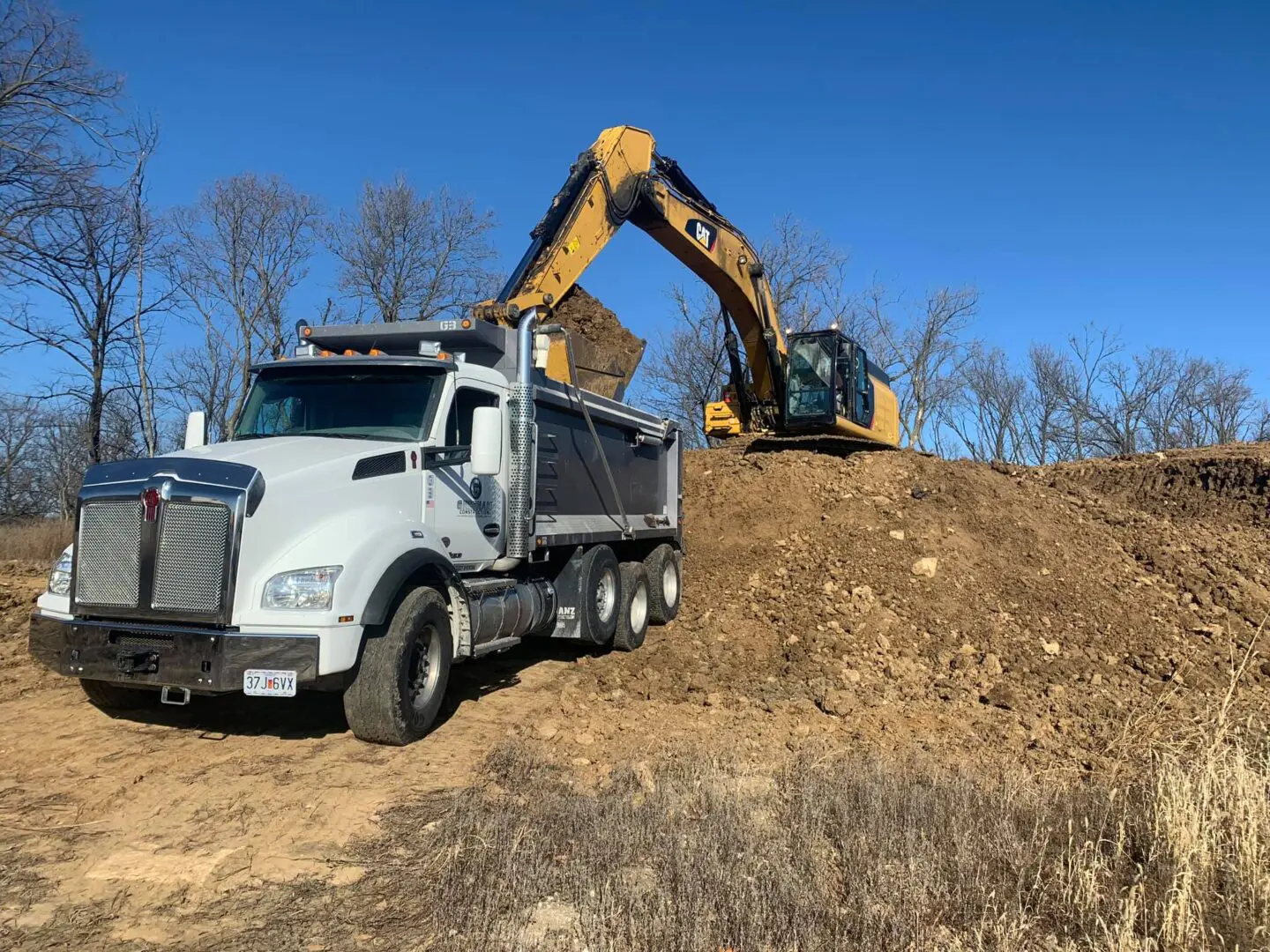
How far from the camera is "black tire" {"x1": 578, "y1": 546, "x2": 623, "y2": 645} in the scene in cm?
858

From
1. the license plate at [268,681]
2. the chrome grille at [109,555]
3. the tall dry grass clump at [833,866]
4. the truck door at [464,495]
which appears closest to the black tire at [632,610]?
the truck door at [464,495]

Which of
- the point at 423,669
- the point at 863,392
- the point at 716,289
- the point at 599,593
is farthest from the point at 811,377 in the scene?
the point at 423,669

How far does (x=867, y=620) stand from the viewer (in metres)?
10.2

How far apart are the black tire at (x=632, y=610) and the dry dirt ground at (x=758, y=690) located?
24 centimetres

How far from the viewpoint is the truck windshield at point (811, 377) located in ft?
50.2

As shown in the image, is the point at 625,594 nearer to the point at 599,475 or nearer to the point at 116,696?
the point at 599,475

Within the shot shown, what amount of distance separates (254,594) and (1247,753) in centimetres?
664

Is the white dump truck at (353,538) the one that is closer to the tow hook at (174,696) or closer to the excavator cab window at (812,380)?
the tow hook at (174,696)

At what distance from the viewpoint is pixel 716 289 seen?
591 inches

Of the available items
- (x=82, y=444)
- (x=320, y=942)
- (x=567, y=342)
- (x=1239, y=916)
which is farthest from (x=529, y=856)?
(x=82, y=444)

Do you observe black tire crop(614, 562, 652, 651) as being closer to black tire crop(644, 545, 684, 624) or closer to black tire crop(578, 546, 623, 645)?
black tire crop(578, 546, 623, 645)

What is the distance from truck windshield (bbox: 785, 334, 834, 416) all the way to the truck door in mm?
9212

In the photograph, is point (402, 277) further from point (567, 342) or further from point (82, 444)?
point (567, 342)

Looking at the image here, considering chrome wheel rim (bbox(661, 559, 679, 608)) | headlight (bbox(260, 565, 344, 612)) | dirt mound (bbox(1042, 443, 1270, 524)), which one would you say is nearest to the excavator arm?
chrome wheel rim (bbox(661, 559, 679, 608))
